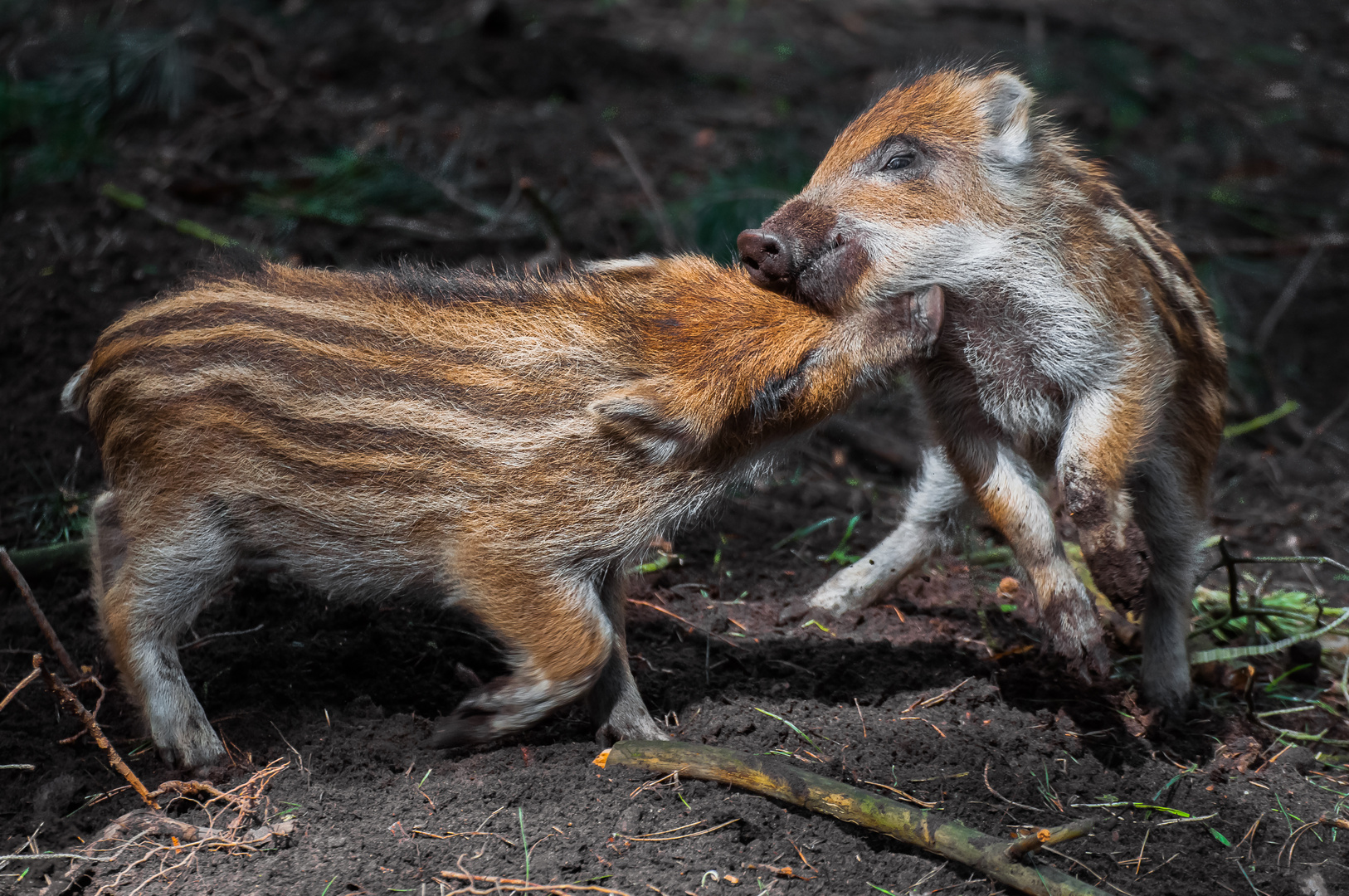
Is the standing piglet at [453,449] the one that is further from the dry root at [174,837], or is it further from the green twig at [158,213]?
the green twig at [158,213]

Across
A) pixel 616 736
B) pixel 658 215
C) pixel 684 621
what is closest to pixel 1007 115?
pixel 684 621

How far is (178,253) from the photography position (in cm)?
508

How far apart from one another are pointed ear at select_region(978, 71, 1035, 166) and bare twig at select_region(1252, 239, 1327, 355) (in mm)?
3163

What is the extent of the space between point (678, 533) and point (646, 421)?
796 millimetres

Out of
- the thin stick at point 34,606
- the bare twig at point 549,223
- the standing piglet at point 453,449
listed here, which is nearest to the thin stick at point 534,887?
the standing piglet at point 453,449

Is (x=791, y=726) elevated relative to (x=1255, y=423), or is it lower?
elevated

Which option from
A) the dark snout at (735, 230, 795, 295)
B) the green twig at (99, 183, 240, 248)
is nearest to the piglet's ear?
the dark snout at (735, 230, 795, 295)

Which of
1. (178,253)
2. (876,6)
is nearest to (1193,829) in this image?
(178,253)

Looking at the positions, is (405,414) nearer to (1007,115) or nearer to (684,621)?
(684,621)

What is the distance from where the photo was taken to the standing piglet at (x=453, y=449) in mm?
2951

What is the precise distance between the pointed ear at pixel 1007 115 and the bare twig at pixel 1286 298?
3163 mm

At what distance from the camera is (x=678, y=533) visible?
3721 mm

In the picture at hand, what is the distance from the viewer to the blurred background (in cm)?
502

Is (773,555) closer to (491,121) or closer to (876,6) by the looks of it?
(491,121)
